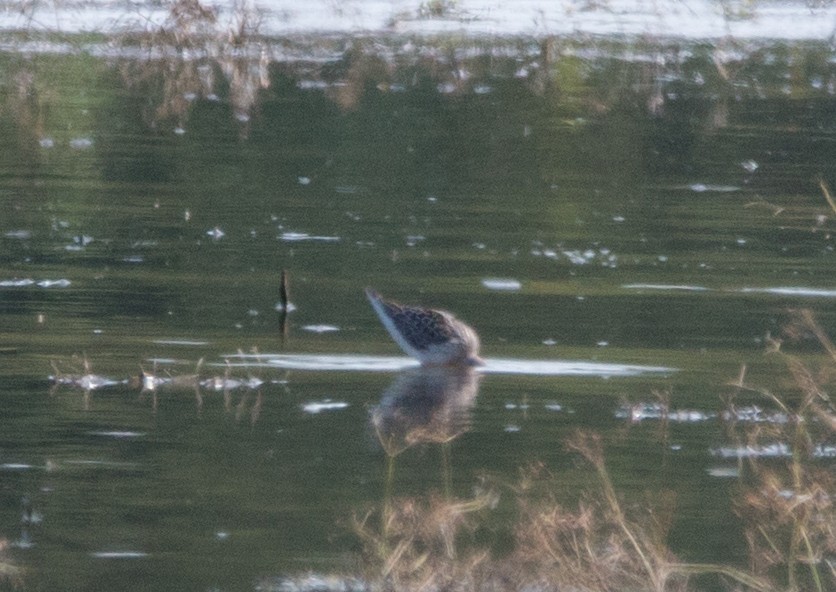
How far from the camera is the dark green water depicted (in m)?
7.63

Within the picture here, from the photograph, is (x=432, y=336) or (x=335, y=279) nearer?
(x=432, y=336)

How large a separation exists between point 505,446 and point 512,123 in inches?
493

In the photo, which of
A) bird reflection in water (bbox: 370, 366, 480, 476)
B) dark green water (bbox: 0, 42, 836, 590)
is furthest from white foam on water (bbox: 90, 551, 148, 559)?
bird reflection in water (bbox: 370, 366, 480, 476)

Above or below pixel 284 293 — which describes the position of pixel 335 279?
below

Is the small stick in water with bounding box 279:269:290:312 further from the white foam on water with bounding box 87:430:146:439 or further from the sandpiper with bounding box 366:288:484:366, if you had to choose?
the white foam on water with bounding box 87:430:146:439

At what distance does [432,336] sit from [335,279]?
7.53 feet

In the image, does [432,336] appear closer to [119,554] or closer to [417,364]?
[417,364]

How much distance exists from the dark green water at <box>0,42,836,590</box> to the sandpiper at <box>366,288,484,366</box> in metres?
0.18

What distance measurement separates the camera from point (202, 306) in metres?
11.2

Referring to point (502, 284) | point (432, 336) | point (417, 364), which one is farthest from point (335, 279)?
point (432, 336)

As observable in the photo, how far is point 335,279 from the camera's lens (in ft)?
40.2

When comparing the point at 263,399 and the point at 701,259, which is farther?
the point at 701,259

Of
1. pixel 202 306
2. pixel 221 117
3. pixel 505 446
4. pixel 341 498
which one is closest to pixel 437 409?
pixel 505 446

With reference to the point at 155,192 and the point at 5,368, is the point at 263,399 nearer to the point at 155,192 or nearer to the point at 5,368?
the point at 5,368
